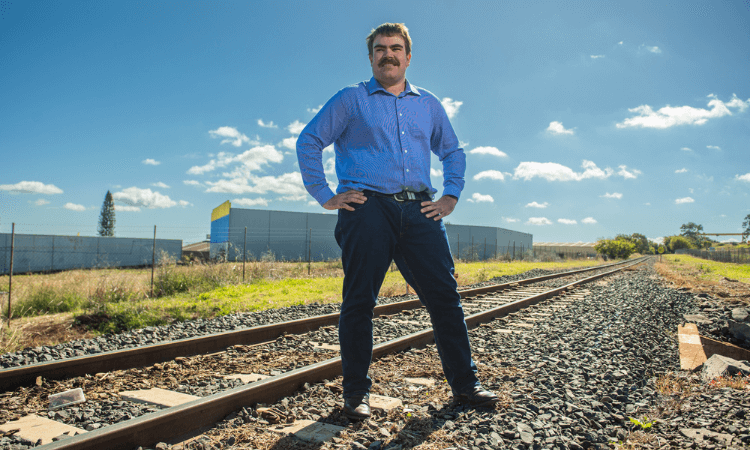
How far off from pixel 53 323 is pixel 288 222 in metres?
30.1

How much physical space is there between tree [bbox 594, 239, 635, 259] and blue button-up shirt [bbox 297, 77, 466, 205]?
240ft

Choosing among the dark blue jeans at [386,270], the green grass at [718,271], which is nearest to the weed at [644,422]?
the dark blue jeans at [386,270]

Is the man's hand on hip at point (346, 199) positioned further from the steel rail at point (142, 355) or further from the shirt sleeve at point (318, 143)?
the steel rail at point (142, 355)

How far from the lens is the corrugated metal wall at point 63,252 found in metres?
29.1

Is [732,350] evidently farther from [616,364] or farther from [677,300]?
[677,300]

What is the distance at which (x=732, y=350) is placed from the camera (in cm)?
436

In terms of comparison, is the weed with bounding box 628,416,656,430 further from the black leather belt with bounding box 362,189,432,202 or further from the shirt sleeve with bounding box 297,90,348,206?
the shirt sleeve with bounding box 297,90,348,206

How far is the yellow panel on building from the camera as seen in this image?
3566 cm

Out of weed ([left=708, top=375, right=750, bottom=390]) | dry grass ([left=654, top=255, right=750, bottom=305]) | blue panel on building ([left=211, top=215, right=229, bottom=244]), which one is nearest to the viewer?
weed ([left=708, top=375, right=750, bottom=390])

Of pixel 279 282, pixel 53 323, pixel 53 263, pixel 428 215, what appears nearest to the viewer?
pixel 428 215

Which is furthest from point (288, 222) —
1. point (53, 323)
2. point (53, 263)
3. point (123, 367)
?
point (123, 367)

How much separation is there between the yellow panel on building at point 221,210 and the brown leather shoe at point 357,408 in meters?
33.5

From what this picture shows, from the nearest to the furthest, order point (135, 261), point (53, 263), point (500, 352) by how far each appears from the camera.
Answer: point (500, 352), point (53, 263), point (135, 261)

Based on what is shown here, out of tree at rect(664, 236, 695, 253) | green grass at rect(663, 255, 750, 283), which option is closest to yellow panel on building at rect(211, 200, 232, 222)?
green grass at rect(663, 255, 750, 283)
